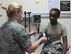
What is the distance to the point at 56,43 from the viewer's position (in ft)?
9.60

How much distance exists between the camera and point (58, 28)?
3055mm

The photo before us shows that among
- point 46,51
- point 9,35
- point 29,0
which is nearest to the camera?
point 9,35

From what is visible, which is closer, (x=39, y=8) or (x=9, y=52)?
(x=9, y=52)

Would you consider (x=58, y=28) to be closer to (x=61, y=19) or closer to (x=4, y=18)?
(x=61, y=19)

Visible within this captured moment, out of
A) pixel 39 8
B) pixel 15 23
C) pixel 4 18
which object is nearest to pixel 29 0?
pixel 39 8

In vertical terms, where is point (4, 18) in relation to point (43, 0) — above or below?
below

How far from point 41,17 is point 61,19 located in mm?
405

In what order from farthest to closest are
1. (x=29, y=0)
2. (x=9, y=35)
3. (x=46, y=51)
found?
(x=29, y=0)
(x=46, y=51)
(x=9, y=35)

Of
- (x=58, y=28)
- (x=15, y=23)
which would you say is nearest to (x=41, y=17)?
(x=58, y=28)

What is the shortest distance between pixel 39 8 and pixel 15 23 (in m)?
1.93

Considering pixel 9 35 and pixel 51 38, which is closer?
pixel 9 35

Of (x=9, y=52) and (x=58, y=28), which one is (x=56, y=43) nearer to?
(x=58, y=28)

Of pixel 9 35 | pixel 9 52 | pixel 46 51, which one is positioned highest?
pixel 9 35

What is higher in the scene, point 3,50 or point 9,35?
point 9,35
